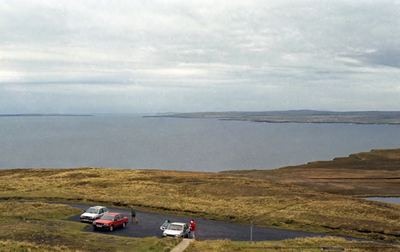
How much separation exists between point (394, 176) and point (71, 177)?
242 feet

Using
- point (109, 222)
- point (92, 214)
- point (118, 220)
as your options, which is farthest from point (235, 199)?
point (109, 222)

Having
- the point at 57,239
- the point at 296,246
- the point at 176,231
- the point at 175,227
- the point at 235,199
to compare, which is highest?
the point at 57,239

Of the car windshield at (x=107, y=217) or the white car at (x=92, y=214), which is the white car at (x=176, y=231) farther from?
the white car at (x=92, y=214)

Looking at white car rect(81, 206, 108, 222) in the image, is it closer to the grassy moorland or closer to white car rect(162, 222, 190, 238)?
the grassy moorland

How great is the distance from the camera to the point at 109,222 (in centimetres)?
3006

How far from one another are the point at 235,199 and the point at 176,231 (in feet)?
68.7

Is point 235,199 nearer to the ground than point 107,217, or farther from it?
nearer to the ground

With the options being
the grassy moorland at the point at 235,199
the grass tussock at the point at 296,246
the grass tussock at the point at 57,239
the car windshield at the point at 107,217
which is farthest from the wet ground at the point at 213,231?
the grass tussock at the point at 296,246

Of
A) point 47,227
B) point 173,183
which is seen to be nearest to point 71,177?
point 173,183

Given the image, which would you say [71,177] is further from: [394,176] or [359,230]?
[394,176]

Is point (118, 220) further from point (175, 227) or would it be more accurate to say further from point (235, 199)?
point (235, 199)

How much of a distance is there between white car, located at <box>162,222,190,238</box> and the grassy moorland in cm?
297

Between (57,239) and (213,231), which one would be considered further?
(213,231)

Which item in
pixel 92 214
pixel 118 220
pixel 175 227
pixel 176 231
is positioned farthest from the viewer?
pixel 92 214
